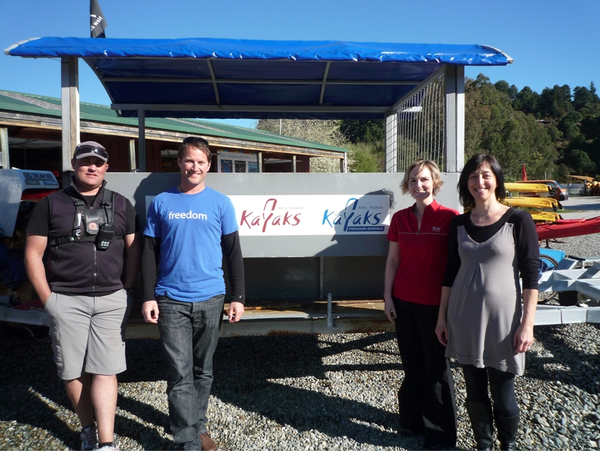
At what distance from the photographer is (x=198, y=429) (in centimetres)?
282

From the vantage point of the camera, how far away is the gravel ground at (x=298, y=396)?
120 inches

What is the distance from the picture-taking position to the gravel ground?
304 centimetres

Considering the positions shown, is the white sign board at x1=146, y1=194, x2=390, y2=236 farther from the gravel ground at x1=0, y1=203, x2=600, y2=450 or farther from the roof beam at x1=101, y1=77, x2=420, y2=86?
the roof beam at x1=101, y1=77, x2=420, y2=86

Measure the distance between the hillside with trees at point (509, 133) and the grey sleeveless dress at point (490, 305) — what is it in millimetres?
18975

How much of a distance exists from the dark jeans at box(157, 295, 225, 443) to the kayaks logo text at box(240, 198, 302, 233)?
82 cm

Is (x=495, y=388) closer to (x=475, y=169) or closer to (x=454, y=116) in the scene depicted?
(x=475, y=169)

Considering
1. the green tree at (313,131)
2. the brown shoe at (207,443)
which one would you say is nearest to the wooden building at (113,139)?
the brown shoe at (207,443)

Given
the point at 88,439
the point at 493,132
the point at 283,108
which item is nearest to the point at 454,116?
the point at 283,108

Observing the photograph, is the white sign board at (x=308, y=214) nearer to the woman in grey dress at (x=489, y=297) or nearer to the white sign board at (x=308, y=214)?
the white sign board at (x=308, y=214)

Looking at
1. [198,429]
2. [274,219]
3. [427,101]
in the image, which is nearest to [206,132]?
[427,101]

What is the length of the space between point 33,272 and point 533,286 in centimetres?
283

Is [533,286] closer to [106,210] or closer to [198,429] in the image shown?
[198,429]

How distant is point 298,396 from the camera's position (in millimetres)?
3707

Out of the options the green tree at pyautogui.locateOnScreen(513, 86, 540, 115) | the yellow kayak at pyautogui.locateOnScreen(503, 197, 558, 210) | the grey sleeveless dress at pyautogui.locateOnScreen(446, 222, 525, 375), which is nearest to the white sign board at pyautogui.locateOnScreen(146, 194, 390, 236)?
the grey sleeveless dress at pyautogui.locateOnScreen(446, 222, 525, 375)
